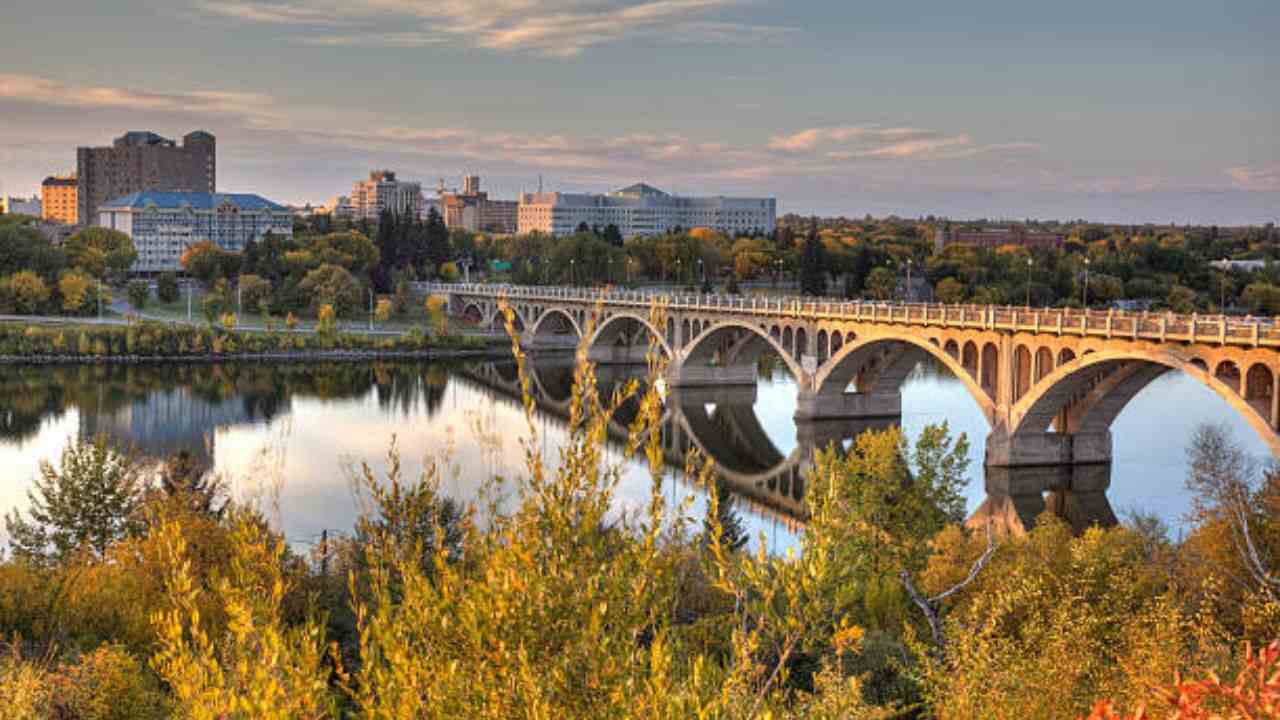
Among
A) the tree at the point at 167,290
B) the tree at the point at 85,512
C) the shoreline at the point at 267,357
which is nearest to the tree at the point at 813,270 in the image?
the shoreline at the point at 267,357

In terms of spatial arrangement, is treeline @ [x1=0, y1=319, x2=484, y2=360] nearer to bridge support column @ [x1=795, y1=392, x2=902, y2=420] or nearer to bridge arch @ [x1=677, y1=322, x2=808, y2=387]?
bridge arch @ [x1=677, y1=322, x2=808, y2=387]

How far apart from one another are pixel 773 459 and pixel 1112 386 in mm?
14077

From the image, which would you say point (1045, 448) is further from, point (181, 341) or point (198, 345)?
point (181, 341)

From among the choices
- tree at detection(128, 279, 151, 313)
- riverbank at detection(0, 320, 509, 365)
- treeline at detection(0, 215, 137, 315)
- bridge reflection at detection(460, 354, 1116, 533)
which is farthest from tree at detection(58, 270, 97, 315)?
bridge reflection at detection(460, 354, 1116, 533)

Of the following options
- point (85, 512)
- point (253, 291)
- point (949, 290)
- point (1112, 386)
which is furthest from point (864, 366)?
point (253, 291)

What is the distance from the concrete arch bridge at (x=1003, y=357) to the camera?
127ft

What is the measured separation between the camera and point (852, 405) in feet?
198

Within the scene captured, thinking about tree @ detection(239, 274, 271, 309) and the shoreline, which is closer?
the shoreline

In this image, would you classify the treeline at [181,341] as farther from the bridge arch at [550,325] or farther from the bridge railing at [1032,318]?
the bridge railing at [1032,318]

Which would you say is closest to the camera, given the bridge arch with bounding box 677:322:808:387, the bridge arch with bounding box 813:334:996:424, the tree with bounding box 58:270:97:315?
the bridge arch with bounding box 813:334:996:424

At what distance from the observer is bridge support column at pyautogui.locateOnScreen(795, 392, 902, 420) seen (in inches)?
2363

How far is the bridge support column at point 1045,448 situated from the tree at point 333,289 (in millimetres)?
67077

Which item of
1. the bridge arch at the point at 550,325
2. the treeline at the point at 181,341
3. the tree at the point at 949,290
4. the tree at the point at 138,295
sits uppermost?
the tree at the point at 949,290

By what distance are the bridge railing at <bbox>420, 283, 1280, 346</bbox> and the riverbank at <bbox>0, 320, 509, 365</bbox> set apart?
23273mm
